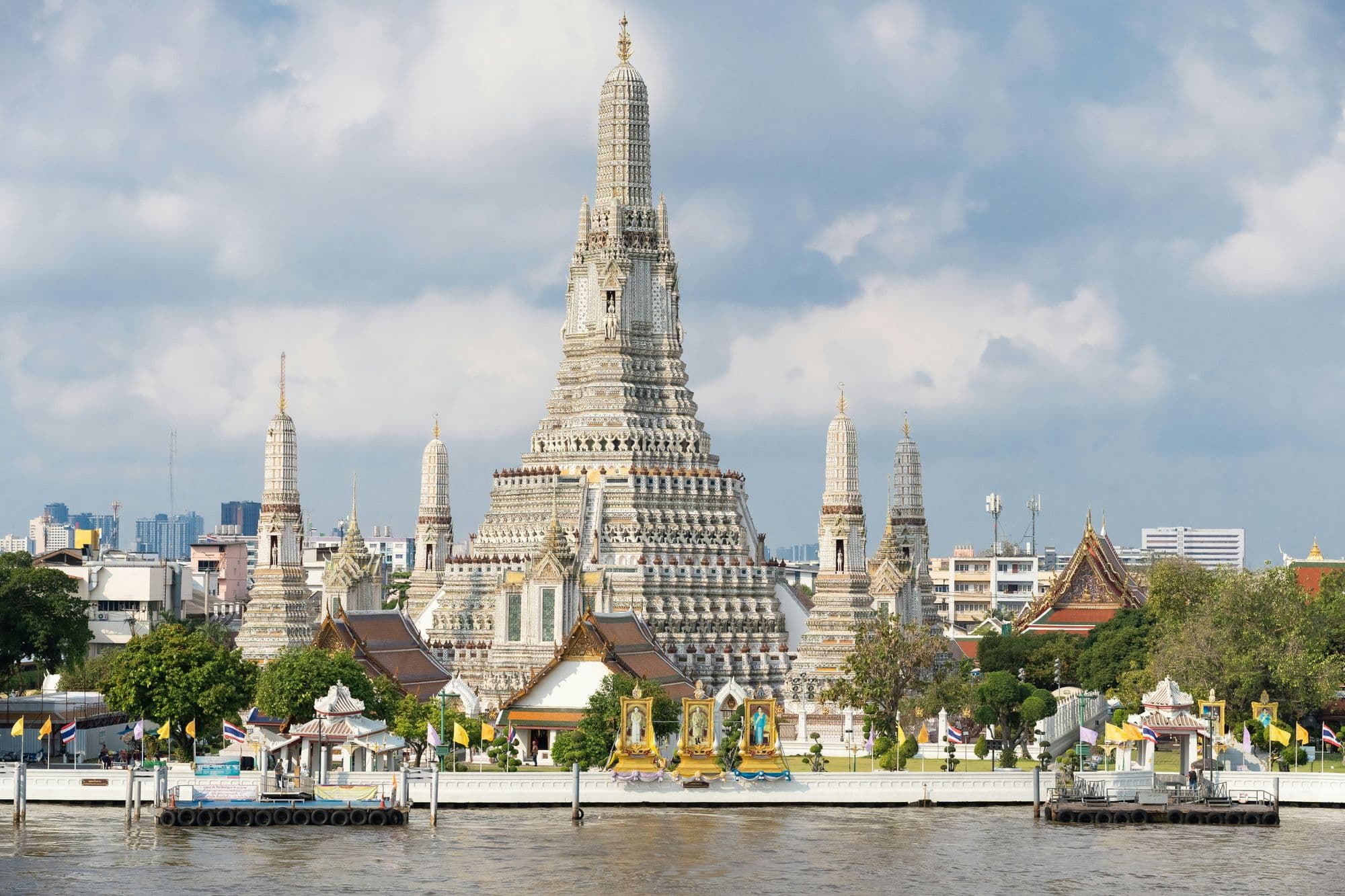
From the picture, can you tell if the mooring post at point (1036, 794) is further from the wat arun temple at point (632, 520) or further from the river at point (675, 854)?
the wat arun temple at point (632, 520)

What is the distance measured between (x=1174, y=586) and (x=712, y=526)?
22.6 m

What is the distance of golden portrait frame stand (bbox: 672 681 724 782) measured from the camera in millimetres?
82938

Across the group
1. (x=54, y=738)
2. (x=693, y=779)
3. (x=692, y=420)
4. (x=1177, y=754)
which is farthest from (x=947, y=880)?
(x=692, y=420)

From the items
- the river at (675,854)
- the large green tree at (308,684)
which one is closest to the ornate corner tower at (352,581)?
the large green tree at (308,684)

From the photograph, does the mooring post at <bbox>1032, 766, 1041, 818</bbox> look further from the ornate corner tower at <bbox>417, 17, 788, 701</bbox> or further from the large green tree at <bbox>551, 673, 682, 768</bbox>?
the ornate corner tower at <bbox>417, 17, 788, 701</bbox>

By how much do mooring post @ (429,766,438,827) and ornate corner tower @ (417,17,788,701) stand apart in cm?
2563

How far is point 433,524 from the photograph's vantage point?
128375mm

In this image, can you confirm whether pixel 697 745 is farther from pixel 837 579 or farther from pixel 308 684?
pixel 837 579

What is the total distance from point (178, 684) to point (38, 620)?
1872 centimetres

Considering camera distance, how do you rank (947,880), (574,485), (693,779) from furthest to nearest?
(574,485), (693,779), (947,880)

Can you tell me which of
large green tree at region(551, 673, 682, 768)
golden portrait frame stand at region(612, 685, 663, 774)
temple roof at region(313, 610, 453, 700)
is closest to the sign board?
large green tree at region(551, 673, 682, 768)

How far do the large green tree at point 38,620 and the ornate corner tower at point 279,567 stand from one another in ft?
25.2

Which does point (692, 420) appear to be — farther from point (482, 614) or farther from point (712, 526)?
point (482, 614)

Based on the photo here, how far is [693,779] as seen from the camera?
8269 centimetres
